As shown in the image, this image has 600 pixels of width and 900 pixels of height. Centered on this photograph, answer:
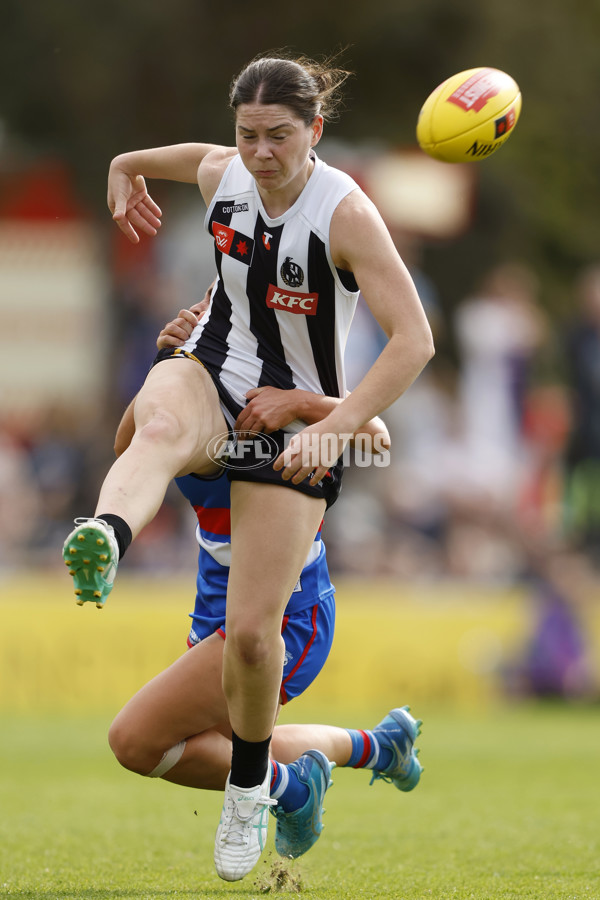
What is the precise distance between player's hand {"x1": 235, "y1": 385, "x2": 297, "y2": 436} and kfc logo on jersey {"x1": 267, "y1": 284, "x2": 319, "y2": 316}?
0.98ft

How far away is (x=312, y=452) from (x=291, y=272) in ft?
2.30

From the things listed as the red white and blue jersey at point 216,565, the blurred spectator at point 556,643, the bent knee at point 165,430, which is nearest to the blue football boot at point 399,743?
the red white and blue jersey at point 216,565

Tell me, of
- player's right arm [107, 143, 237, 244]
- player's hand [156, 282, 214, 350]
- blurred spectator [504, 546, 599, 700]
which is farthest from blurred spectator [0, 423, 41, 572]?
player's hand [156, 282, 214, 350]

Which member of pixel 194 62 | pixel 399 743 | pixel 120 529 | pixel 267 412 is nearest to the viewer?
pixel 120 529

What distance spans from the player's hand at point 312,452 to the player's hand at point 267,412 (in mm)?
191

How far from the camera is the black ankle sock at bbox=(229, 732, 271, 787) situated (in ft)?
15.7

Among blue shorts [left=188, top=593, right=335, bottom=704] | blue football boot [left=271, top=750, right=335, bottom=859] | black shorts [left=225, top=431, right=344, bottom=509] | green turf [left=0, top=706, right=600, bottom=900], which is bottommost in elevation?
green turf [left=0, top=706, right=600, bottom=900]

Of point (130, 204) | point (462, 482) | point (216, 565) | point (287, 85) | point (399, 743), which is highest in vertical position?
point (287, 85)

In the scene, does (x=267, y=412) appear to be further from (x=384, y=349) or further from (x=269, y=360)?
(x=384, y=349)

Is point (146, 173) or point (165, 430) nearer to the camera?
point (165, 430)

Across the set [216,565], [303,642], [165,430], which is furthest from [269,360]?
[303,642]

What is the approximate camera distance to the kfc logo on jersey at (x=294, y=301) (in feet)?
15.5

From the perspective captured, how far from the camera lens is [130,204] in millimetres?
5352

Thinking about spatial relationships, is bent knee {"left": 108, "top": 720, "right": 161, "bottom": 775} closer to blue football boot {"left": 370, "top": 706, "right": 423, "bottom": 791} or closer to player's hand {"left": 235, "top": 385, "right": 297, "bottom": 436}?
blue football boot {"left": 370, "top": 706, "right": 423, "bottom": 791}
